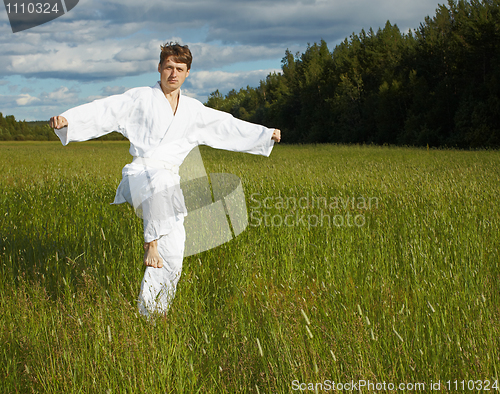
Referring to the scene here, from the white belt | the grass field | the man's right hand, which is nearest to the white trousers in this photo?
the grass field

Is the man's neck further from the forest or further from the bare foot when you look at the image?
the forest

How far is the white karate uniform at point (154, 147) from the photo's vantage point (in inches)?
114

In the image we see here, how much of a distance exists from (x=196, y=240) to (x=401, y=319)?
2.78m

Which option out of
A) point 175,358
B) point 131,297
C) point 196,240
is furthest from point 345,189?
point 175,358

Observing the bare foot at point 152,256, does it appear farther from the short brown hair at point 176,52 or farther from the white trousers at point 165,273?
the short brown hair at point 176,52

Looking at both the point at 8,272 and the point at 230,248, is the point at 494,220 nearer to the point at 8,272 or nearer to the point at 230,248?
the point at 230,248

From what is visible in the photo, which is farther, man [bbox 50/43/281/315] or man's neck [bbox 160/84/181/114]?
man's neck [bbox 160/84/181/114]

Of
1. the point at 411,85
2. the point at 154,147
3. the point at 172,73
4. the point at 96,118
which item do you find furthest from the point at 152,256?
the point at 411,85

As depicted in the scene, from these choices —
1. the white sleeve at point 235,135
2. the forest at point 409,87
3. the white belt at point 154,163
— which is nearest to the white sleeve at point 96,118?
the white belt at point 154,163

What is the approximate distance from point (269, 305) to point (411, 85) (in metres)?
44.1

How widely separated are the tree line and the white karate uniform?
1172 inches

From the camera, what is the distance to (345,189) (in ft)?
27.8

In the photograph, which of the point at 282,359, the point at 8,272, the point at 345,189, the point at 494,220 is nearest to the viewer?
the point at 282,359

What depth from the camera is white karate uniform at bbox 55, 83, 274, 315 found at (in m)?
2.90
